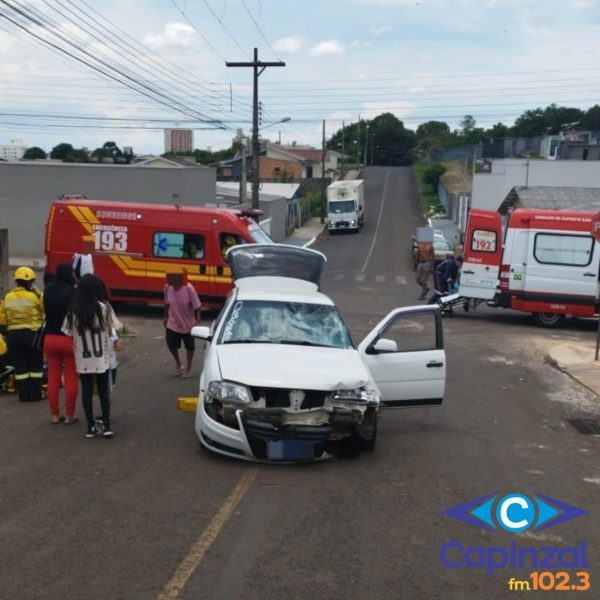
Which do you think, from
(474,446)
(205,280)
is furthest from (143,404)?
(205,280)

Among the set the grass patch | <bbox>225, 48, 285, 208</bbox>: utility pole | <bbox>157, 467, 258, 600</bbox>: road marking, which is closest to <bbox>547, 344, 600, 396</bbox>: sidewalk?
<bbox>157, 467, 258, 600</bbox>: road marking

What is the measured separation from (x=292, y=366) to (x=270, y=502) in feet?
4.87

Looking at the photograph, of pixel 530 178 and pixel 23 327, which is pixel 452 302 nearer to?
pixel 23 327

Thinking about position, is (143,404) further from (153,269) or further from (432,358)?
(153,269)

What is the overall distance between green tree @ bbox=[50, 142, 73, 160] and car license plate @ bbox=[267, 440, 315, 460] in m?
84.0

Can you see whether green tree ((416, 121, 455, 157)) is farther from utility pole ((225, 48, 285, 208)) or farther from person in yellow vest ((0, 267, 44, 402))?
person in yellow vest ((0, 267, 44, 402))

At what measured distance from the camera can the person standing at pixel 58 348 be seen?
8586 millimetres

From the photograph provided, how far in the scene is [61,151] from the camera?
89875mm

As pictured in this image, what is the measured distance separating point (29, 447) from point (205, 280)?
37.3 ft

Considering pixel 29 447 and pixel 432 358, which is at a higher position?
pixel 432 358

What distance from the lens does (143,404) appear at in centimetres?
1009

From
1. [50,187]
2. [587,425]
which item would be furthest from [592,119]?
[587,425]

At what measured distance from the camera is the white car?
7188 millimetres
